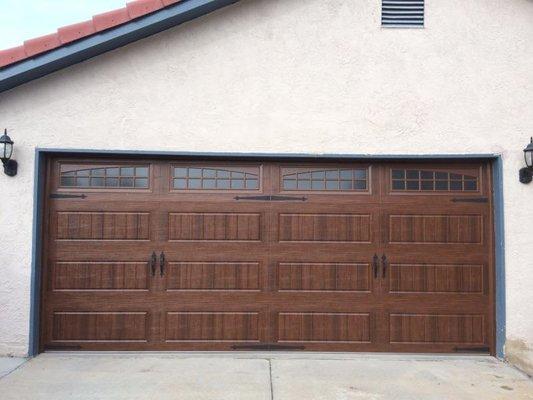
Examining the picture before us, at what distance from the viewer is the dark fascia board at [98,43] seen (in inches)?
211

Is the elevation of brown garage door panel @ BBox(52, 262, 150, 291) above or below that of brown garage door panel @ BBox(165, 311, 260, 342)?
above

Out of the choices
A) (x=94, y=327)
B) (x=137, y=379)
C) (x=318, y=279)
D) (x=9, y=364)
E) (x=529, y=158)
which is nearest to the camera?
(x=137, y=379)

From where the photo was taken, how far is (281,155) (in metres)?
5.76

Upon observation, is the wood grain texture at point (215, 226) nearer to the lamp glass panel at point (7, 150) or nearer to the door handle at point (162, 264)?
the door handle at point (162, 264)

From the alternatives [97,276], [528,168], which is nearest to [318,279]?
[97,276]

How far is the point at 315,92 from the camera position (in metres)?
5.81

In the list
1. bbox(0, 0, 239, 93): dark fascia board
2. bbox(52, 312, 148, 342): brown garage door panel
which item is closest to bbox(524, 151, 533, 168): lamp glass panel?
bbox(0, 0, 239, 93): dark fascia board

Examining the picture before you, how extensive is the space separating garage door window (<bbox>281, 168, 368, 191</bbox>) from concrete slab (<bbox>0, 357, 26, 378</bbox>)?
3.57m

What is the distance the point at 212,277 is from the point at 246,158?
4.88 feet

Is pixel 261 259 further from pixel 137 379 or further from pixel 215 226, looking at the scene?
pixel 137 379

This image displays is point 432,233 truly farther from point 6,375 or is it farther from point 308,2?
point 6,375

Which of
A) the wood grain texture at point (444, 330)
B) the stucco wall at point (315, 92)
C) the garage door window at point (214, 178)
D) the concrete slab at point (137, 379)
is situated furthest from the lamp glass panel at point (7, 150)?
the wood grain texture at point (444, 330)

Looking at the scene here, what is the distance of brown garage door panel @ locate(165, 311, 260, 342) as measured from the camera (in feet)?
18.9

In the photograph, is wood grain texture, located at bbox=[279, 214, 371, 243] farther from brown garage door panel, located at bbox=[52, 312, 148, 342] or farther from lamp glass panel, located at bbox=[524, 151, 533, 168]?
brown garage door panel, located at bbox=[52, 312, 148, 342]
